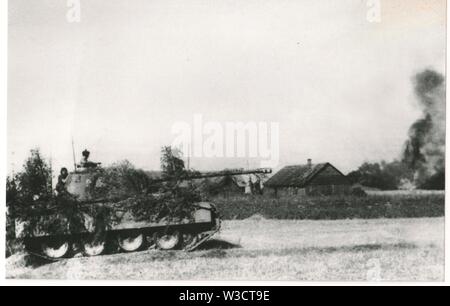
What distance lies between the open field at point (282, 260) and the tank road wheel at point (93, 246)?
0.08 metres

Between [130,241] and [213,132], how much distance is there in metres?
1.76

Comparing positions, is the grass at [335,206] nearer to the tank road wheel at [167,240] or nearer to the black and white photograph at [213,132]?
the black and white photograph at [213,132]

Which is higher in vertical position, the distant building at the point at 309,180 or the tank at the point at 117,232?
the distant building at the point at 309,180

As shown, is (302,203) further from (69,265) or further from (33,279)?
(33,279)

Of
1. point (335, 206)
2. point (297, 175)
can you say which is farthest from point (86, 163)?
point (335, 206)

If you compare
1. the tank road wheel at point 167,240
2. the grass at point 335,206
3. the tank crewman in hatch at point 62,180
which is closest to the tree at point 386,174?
the grass at point 335,206

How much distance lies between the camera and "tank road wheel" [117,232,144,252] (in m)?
7.21

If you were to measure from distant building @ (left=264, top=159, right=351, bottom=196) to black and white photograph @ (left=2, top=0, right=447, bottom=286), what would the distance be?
0.09 ft

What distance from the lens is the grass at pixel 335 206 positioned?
7262mm

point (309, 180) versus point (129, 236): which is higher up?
point (309, 180)

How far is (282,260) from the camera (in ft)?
23.6

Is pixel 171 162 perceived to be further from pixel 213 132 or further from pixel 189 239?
pixel 189 239

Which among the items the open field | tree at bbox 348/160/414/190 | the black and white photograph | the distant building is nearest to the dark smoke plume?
the black and white photograph
